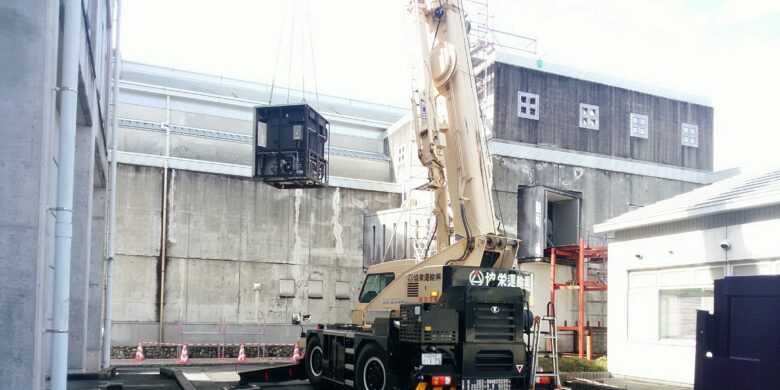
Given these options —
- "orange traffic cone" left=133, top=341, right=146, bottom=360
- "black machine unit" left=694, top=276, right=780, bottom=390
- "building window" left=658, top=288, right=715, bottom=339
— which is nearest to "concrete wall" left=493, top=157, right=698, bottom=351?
"building window" left=658, top=288, right=715, bottom=339

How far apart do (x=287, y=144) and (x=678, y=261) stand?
32.7 feet

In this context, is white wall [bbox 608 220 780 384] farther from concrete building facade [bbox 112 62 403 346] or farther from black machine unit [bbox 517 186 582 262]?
concrete building facade [bbox 112 62 403 346]

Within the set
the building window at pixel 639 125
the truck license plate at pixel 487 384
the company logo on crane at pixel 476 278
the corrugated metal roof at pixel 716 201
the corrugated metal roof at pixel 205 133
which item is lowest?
the truck license plate at pixel 487 384

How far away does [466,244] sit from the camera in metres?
14.2

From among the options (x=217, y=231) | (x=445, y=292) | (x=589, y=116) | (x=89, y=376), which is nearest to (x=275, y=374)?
(x=89, y=376)

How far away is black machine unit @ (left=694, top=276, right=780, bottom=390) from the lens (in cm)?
618

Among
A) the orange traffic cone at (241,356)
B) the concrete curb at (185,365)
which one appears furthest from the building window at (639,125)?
the orange traffic cone at (241,356)

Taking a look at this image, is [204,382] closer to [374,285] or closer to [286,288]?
[374,285]

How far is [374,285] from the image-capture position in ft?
53.6

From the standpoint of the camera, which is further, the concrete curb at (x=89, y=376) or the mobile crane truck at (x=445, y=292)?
the concrete curb at (x=89, y=376)

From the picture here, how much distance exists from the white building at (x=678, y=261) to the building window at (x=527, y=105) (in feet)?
34.1

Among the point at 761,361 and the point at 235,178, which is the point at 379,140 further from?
the point at 761,361

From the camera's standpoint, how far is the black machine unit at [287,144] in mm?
17125

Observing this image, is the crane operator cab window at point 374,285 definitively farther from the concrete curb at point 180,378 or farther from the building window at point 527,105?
the building window at point 527,105
